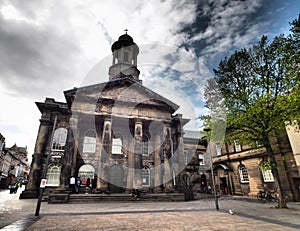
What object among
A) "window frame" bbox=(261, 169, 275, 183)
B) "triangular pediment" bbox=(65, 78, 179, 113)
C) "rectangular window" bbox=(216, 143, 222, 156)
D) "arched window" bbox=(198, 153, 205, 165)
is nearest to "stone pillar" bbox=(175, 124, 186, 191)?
"triangular pediment" bbox=(65, 78, 179, 113)

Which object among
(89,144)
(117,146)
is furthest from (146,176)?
(89,144)

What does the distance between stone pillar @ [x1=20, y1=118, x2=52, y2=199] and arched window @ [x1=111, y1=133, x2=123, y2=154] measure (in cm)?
804

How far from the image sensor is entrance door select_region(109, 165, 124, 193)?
2103cm

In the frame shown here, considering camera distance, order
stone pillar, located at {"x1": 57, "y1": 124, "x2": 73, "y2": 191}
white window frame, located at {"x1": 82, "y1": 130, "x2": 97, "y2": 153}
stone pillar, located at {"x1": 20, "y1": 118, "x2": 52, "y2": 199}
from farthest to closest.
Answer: white window frame, located at {"x1": 82, "y1": 130, "x2": 97, "y2": 153} → stone pillar, located at {"x1": 20, "y1": 118, "x2": 52, "y2": 199} → stone pillar, located at {"x1": 57, "y1": 124, "x2": 73, "y2": 191}

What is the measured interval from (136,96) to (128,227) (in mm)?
17098

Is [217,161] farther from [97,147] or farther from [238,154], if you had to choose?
[97,147]

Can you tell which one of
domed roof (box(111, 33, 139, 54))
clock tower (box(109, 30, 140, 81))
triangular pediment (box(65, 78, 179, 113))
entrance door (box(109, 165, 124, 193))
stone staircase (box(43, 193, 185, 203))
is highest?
domed roof (box(111, 33, 139, 54))

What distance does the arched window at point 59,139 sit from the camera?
864 inches

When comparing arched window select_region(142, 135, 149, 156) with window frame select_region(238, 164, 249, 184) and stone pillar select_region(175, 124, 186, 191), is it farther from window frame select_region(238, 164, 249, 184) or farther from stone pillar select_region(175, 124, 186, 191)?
window frame select_region(238, 164, 249, 184)

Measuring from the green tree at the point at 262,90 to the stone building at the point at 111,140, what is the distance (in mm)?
8852

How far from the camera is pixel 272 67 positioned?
44.4 ft

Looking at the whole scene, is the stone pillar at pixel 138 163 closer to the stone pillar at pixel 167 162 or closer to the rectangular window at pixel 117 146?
the stone pillar at pixel 167 162

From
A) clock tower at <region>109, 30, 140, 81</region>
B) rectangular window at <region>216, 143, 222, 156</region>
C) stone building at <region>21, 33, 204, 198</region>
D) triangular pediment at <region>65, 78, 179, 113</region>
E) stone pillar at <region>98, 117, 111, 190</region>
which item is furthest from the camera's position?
rectangular window at <region>216, 143, 222, 156</region>

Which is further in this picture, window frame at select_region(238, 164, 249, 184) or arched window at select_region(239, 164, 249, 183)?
arched window at select_region(239, 164, 249, 183)
